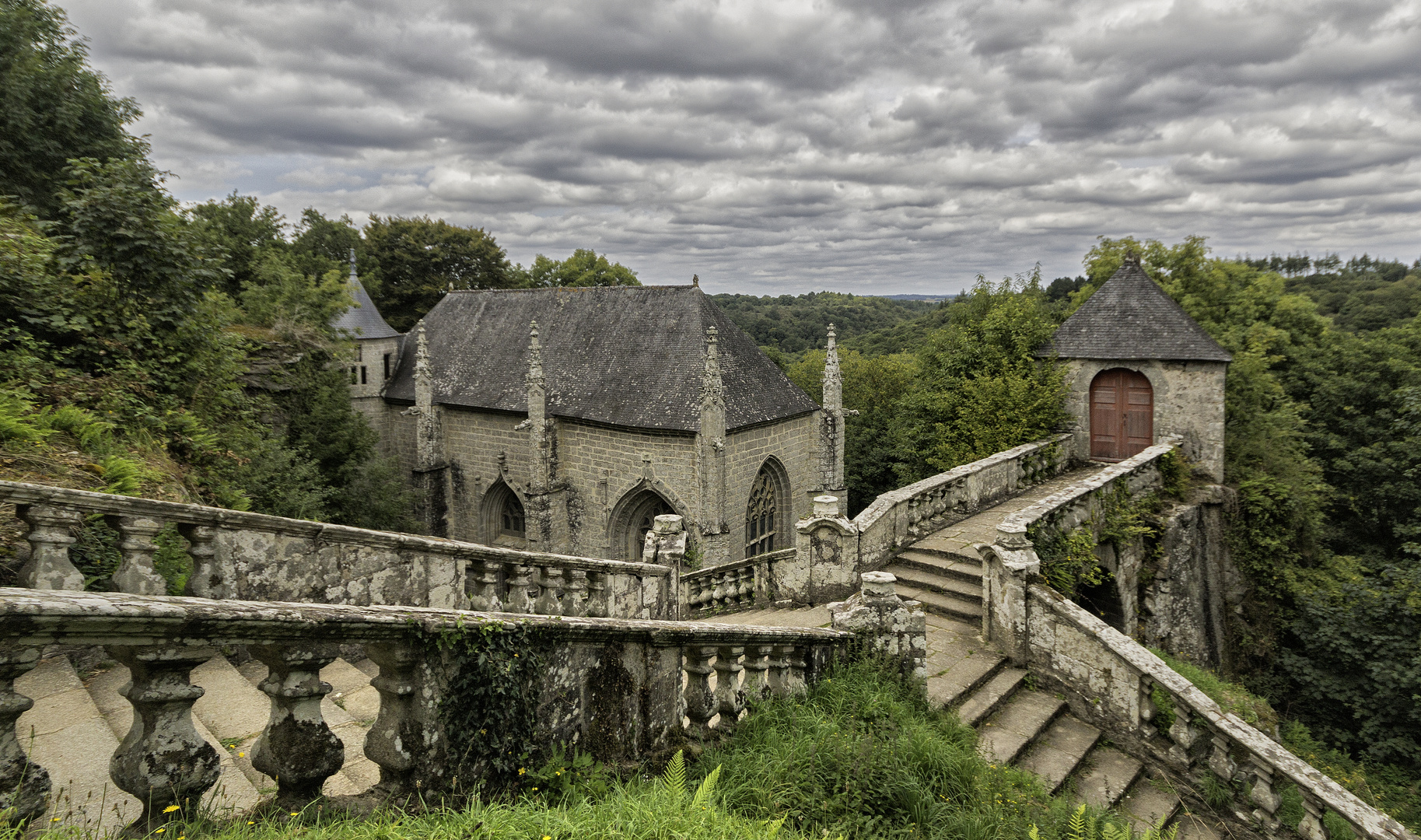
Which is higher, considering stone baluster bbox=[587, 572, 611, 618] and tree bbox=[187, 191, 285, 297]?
tree bbox=[187, 191, 285, 297]

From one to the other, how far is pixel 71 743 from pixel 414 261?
38227 mm

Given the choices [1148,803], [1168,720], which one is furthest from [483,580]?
[1168,720]

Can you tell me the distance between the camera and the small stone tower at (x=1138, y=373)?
16609 millimetres

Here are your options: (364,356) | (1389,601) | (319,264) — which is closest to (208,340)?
(364,356)

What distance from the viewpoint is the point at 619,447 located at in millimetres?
18375

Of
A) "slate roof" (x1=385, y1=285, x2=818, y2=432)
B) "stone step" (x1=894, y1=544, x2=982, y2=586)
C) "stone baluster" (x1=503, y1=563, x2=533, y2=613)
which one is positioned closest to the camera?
"stone baluster" (x1=503, y1=563, x2=533, y2=613)

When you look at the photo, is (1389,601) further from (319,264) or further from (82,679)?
(319,264)

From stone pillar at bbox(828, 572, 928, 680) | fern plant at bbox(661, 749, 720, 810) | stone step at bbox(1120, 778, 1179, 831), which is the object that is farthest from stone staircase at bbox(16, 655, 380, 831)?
stone step at bbox(1120, 778, 1179, 831)

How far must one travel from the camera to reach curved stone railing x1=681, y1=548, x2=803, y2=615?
33.1ft

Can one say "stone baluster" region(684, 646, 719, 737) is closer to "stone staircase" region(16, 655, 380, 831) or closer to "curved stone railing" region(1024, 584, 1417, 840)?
"stone staircase" region(16, 655, 380, 831)

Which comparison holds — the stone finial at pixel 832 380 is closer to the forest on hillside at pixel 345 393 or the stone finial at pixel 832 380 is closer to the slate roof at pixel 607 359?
the slate roof at pixel 607 359

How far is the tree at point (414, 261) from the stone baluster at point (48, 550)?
34.1 m

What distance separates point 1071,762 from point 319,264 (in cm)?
3336

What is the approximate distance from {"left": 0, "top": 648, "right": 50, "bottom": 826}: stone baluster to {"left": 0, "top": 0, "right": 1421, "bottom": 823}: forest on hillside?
3924 mm
